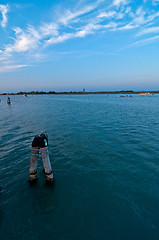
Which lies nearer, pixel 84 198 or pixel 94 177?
pixel 84 198

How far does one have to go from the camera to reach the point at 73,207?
232 inches

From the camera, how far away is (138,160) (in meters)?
9.47

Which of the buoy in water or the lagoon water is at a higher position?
the buoy in water

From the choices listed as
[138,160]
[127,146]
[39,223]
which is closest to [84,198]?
[39,223]

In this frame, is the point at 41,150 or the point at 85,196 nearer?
the point at 85,196

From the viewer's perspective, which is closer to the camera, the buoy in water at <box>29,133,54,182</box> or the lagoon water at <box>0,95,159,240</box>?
the lagoon water at <box>0,95,159,240</box>

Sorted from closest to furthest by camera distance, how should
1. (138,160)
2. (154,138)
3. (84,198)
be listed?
(84,198)
(138,160)
(154,138)

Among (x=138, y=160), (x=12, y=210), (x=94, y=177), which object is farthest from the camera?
(x=138, y=160)

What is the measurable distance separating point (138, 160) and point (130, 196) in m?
3.69

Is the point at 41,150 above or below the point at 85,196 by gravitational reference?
above

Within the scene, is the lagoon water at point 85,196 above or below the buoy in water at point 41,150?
below

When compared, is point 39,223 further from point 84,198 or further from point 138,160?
point 138,160

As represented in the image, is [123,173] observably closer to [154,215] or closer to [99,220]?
[154,215]

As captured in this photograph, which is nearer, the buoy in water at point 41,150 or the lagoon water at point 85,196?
the lagoon water at point 85,196
